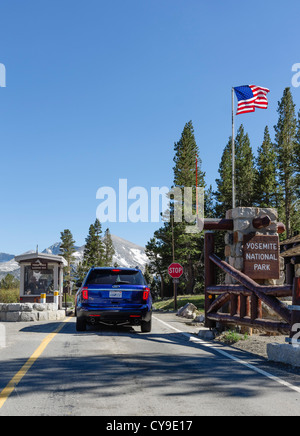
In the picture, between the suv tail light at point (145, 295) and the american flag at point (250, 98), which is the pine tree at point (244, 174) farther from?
the suv tail light at point (145, 295)

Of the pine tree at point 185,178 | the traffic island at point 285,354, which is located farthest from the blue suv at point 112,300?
the pine tree at point 185,178

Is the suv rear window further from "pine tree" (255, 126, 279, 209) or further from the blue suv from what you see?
"pine tree" (255, 126, 279, 209)

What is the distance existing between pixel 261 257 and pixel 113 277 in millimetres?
3701

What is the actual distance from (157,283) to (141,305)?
76.6 meters

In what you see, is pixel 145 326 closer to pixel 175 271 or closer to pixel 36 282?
pixel 36 282

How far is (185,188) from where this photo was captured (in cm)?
6078

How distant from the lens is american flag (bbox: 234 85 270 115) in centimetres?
2473

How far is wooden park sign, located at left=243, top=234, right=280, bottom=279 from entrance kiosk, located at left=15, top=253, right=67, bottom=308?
602 inches

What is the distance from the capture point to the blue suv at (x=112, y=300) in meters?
11.5

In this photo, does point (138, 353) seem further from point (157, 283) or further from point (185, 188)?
point (157, 283)

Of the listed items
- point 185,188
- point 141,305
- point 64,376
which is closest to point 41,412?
point 64,376

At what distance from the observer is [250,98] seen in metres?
25.2

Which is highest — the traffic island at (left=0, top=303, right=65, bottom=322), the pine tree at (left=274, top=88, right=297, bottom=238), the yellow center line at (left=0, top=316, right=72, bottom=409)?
the pine tree at (left=274, top=88, right=297, bottom=238)

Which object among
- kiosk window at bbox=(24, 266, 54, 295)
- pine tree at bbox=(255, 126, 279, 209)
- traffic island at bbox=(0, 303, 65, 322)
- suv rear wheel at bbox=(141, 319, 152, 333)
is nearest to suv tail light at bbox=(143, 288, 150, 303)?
suv rear wheel at bbox=(141, 319, 152, 333)
